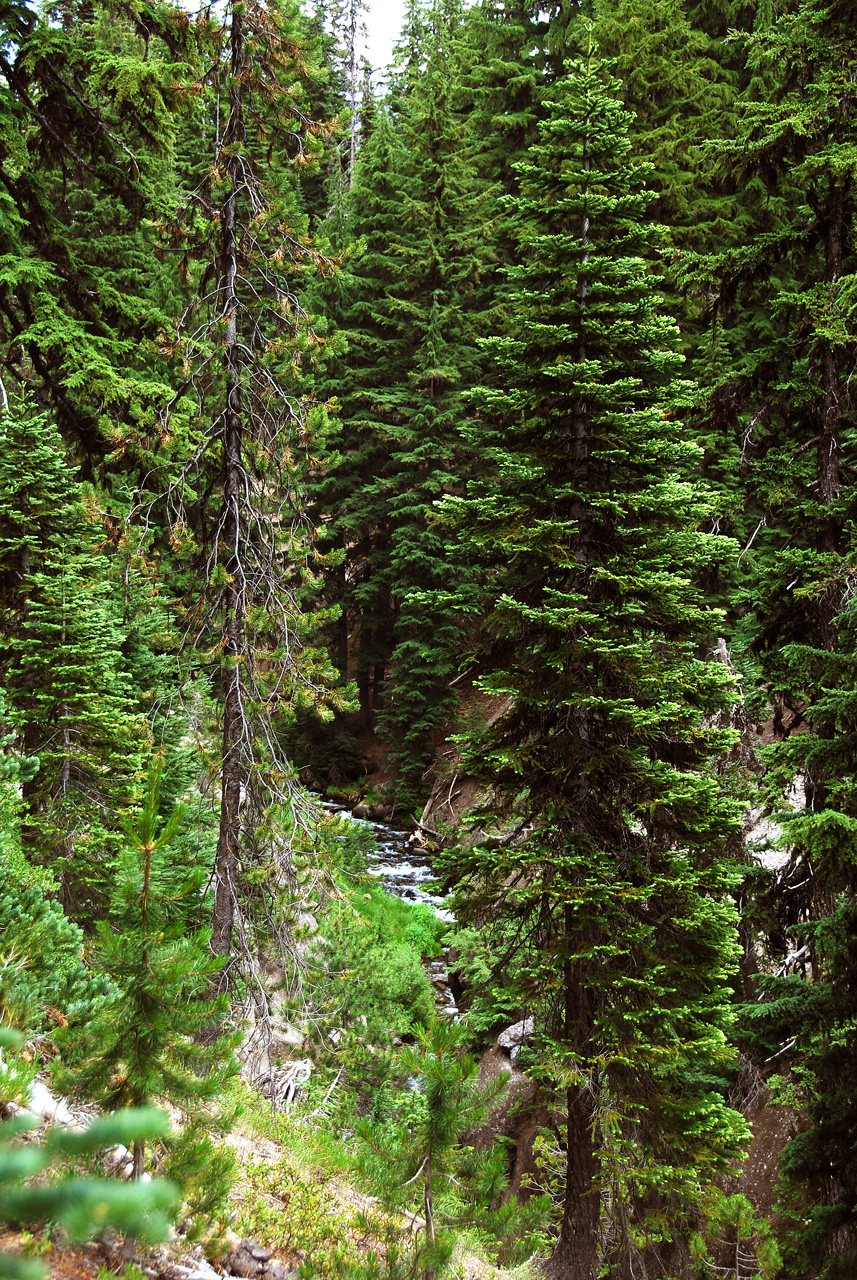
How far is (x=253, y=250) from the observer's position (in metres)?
7.52

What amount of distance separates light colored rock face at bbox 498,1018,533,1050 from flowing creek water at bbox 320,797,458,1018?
1.65 metres

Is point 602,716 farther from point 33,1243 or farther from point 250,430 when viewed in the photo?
point 33,1243

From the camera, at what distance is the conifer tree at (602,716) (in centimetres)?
584

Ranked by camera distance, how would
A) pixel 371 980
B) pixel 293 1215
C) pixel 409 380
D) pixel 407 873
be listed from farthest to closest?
pixel 409 380, pixel 407 873, pixel 371 980, pixel 293 1215

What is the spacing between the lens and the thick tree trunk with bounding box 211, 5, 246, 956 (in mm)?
7199

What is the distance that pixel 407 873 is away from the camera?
58.3 ft

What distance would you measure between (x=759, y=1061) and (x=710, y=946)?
7.78 ft

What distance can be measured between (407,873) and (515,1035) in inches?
288

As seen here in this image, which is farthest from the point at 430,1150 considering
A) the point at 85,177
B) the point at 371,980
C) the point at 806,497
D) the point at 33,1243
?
the point at 85,177

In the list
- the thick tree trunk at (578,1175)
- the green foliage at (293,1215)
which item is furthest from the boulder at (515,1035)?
the green foliage at (293,1215)

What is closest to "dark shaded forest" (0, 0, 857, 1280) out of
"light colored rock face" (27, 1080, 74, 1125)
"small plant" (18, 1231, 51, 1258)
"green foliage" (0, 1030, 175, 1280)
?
"light colored rock face" (27, 1080, 74, 1125)

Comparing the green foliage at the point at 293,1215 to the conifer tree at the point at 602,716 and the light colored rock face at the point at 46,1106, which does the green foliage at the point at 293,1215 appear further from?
the conifer tree at the point at 602,716

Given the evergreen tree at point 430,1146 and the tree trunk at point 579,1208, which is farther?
the tree trunk at point 579,1208

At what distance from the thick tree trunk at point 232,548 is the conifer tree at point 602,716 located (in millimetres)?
2189
